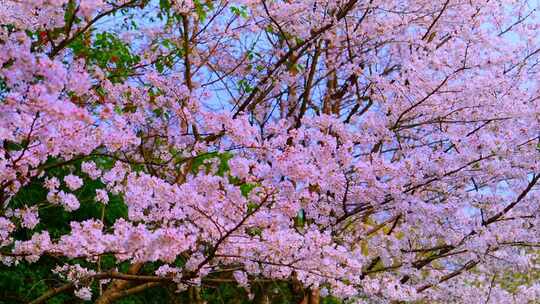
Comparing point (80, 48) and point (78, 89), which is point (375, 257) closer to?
point (80, 48)

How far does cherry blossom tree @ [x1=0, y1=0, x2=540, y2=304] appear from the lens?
438 cm

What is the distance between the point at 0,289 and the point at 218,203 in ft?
10.7

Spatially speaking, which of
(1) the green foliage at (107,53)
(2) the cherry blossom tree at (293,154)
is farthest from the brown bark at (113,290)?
(1) the green foliage at (107,53)

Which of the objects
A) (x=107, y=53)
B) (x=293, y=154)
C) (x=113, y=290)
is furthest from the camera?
(x=107, y=53)

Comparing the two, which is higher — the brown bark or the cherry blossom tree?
the cherry blossom tree

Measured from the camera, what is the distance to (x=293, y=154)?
13.9 feet

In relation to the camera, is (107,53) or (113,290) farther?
(107,53)

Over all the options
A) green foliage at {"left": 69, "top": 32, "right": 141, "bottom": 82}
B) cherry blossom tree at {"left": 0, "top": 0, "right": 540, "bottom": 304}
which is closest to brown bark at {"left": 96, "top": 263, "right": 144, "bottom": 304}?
cherry blossom tree at {"left": 0, "top": 0, "right": 540, "bottom": 304}

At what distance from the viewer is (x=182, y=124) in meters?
6.32

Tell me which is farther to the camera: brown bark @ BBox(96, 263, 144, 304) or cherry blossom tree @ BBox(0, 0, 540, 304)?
brown bark @ BBox(96, 263, 144, 304)

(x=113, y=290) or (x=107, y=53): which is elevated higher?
(x=107, y=53)

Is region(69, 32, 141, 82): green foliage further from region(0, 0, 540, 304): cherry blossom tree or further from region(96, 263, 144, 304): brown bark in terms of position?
region(96, 263, 144, 304): brown bark

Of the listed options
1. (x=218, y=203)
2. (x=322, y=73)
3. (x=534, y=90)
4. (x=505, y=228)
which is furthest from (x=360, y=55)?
(x=218, y=203)

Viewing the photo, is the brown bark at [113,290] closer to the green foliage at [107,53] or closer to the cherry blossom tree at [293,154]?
the cherry blossom tree at [293,154]
